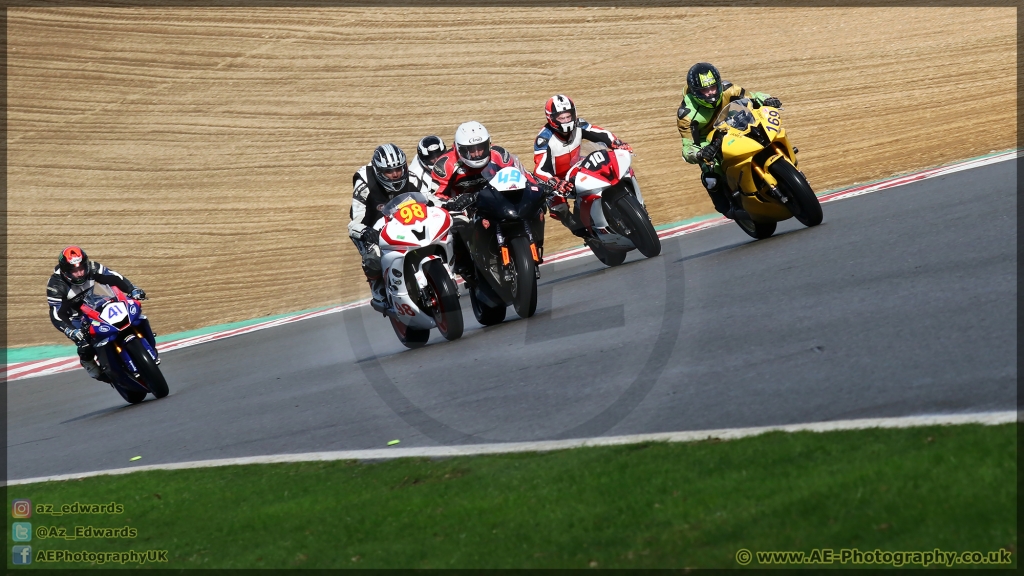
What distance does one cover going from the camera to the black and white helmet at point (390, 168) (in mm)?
11953

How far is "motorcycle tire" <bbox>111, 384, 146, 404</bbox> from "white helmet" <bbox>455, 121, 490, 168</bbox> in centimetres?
406

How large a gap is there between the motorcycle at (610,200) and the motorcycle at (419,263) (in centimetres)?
240

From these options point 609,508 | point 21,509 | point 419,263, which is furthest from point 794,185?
point 21,509

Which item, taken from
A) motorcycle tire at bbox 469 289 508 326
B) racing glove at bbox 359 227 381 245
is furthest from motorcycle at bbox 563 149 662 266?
racing glove at bbox 359 227 381 245

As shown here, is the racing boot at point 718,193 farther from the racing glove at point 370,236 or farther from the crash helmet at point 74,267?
the crash helmet at point 74,267

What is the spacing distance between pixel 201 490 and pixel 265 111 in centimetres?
2380

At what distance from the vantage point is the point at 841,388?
656 cm

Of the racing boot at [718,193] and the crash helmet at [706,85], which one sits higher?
the crash helmet at [706,85]

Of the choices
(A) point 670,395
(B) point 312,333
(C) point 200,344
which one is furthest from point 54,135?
(A) point 670,395

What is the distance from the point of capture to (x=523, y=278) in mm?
11016

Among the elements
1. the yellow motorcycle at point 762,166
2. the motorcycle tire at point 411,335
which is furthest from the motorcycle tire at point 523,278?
the yellow motorcycle at point 762,166

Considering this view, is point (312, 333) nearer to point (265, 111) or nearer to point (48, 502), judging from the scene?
point (48, 502)

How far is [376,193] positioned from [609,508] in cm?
735

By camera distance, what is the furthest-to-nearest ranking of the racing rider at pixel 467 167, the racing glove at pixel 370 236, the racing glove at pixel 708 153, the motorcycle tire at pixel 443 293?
the racing glove at pixel 708 153 < the racing rider at pixel 467 167 < the racing glove at pixel 370 236 < the motorcycle tire at pixel 443 293
